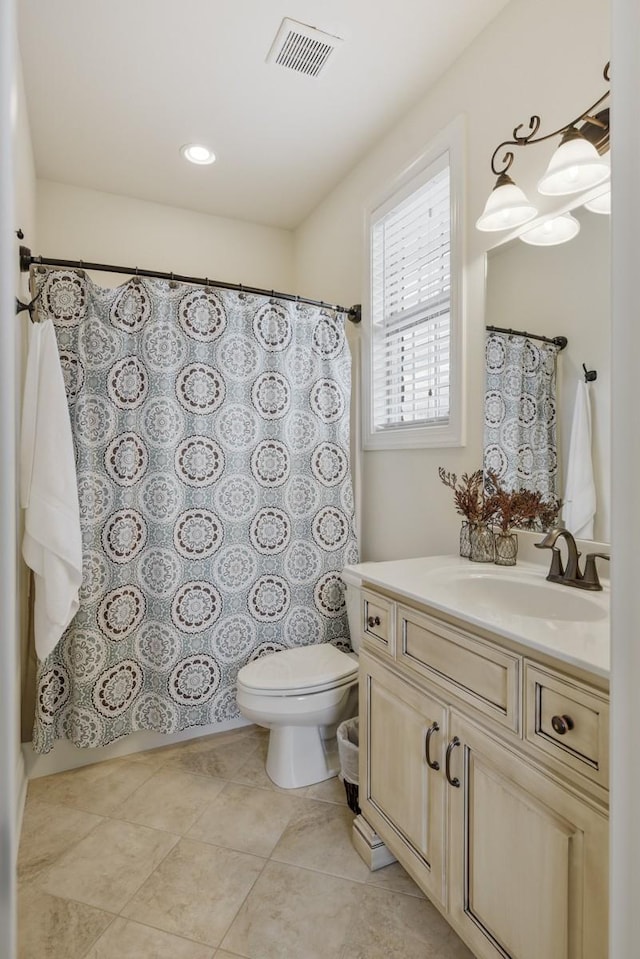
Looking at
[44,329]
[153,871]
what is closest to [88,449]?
[44,329]

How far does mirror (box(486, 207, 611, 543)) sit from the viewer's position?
133cm

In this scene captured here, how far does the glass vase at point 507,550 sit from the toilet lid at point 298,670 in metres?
0.76

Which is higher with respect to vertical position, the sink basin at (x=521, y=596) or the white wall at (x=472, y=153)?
the white wall at (x=472, y=153)

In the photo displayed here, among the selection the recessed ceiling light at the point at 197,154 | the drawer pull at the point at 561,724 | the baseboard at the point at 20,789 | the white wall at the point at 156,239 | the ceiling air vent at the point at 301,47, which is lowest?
the baseboard at the point at 20,789

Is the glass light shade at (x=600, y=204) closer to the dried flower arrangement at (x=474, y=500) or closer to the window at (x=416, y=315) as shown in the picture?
the window at (x=416, y=315)

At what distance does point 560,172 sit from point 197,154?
5.66 ft

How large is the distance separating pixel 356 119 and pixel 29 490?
1.97 m

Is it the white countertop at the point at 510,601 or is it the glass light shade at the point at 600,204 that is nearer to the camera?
the white countertop at the point at 510,601

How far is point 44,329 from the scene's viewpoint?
5.88 ft

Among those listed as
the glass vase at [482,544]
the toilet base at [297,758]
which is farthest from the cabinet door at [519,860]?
the toilet base at [297,758]

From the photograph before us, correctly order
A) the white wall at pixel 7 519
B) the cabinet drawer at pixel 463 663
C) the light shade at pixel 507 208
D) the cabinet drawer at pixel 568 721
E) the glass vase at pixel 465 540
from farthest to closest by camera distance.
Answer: the glass vase at pixel 465 540, the light shade at pixel 507 208, the cabinet drawer at pixel 463 663, the cabinet drawer at pixel 568 721, the white wall at pixel 7 519

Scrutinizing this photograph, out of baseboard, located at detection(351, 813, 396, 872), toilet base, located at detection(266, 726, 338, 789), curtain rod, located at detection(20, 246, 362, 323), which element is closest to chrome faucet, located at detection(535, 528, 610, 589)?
baseboard, located at detection(351, 813, 396, 872)

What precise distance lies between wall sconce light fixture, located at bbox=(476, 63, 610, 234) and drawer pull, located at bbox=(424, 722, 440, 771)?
1.38 metres

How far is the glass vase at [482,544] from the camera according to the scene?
165cm
